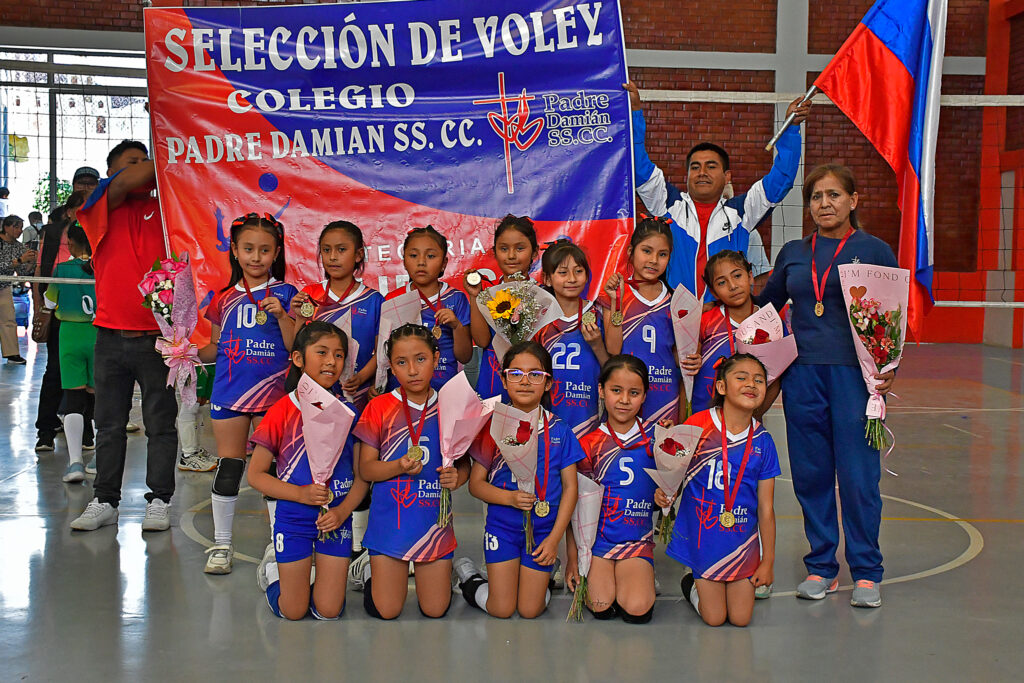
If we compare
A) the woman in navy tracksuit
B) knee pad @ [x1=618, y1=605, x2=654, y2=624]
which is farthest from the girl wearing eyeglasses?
the woman in navy tracksuit

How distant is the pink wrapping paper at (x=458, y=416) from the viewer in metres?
3.52

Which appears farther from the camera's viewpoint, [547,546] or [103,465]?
[103,465]

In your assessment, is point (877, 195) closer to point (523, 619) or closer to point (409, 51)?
point (409, 51)

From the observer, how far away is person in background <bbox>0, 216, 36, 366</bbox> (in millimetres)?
11359

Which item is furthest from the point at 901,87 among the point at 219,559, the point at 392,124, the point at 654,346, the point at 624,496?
the point at 219,559

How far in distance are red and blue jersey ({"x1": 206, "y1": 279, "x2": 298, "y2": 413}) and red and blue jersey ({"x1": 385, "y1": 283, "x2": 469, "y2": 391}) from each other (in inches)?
19.7

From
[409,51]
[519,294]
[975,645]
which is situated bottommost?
[975,645]

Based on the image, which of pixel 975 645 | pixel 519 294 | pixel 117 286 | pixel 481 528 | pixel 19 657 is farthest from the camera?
pixel 481 528

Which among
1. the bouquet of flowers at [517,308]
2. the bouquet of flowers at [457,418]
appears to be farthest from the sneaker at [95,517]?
the bouquet of flowers at [517,308]

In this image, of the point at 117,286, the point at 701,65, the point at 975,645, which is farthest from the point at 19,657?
the point at 701,65

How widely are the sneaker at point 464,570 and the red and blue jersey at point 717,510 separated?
2.60 ft

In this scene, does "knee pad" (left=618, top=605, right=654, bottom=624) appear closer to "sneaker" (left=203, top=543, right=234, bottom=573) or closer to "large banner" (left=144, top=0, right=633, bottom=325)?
"sneaker" (left=203, top=543, right=234, bottom=573)

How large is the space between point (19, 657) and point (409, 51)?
378 centimetres

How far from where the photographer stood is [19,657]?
3.13 m
